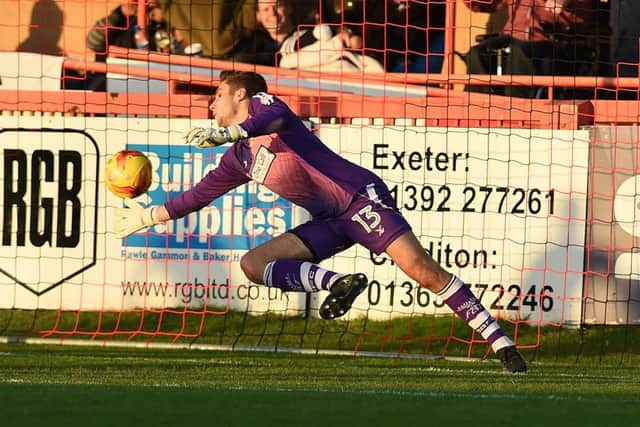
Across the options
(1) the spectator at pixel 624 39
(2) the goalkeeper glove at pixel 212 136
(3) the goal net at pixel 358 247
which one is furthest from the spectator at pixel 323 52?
(2) the goalkeeper glove at pixel 212 136

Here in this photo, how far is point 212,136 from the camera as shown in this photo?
852 cm

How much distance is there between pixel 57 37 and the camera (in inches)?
719

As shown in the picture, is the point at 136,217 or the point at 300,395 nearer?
the point at 300,395

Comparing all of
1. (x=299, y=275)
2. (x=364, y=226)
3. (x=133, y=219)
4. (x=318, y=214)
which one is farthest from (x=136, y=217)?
(x=364, y=226)

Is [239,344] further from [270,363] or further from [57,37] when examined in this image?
[57,37]

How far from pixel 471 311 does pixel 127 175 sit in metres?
2.57

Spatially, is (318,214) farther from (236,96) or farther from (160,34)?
(160,34)

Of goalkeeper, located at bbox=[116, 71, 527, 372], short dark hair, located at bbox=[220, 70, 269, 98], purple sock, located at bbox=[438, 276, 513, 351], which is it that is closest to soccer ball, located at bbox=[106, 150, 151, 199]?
goalkeeper, located at bbox=[116, 71, 527, 372]

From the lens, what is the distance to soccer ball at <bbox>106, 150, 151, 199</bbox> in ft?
33.0

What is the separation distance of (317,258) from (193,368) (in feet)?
4.43

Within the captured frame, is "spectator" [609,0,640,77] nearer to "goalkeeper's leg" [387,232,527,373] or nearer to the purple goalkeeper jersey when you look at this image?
"goalkeeper's leg" [387,232,527,373]

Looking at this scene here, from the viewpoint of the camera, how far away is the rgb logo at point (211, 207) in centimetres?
1323

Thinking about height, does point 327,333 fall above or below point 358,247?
below

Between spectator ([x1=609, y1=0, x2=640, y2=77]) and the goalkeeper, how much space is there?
19.4 feet
